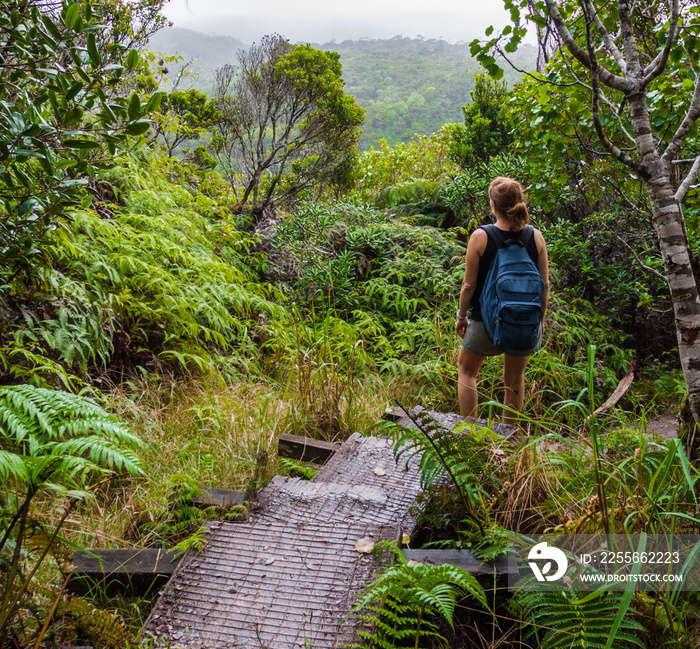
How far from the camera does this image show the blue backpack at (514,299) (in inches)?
115

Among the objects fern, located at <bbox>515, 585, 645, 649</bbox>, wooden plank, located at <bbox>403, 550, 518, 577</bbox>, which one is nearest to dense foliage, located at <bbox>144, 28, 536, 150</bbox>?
wooden plank, located at <bbox>403, 550, 518, 577</bbox>

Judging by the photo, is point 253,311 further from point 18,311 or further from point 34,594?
point 34,594

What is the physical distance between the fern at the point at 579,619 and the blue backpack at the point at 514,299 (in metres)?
1.54

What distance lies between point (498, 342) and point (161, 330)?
2.98m

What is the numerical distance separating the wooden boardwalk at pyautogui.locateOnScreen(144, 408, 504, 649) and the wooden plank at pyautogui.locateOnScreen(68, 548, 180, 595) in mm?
105

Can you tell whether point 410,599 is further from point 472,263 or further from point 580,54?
point 580,54

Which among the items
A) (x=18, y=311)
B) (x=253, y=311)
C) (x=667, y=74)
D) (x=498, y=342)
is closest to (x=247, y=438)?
(x=498, y=342)

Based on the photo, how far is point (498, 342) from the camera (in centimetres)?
299

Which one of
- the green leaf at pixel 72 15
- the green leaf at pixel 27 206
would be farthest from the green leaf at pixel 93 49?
the green leaf at pixel 27 206

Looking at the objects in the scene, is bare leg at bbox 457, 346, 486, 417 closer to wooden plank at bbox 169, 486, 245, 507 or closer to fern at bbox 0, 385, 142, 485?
wooden plank at bbox 169, 486, 245, 507

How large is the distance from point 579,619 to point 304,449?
1852 millimetres

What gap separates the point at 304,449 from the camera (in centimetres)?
310

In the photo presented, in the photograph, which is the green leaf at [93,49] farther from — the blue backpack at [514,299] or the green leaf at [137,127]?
the blue backpack at [514,299]

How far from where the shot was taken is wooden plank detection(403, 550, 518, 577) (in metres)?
1.83
